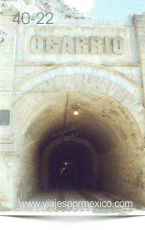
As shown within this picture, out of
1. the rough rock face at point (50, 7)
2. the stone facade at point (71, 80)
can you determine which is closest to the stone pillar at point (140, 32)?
the stone facade at point (71, 80)

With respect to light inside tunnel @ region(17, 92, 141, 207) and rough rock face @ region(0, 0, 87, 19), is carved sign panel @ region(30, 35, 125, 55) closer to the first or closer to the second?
light inside tunnel @ region(17, 92, 141, 207)

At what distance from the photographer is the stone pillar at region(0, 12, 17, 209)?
6289 mm

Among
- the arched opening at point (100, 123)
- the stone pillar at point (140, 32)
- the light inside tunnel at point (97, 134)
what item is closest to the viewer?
the arched opening at point (100, 123)

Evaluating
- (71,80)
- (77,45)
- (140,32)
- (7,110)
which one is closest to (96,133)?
(71,80)

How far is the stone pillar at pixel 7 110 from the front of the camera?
629 centimetres

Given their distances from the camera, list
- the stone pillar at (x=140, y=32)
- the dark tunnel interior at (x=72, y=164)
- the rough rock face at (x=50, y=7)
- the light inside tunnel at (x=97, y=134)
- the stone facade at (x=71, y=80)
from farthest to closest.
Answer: the rough rock face at (x=50, y=7), the dark tunnel interior at (x=72, y=164), the light inside tunnel at (x=97, y=134), the stone pillar at (x=140, y=32), the stone facade at (x=71, y=80)

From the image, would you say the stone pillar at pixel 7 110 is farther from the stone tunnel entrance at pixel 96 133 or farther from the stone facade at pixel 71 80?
the stone tunnel entrance at pixel 96 133

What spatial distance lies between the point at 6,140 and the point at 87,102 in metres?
3.42

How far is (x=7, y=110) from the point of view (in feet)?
22.6

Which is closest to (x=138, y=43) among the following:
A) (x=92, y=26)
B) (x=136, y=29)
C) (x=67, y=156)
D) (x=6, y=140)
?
(x=136, y=29)

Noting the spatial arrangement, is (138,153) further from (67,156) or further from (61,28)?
(67,156)

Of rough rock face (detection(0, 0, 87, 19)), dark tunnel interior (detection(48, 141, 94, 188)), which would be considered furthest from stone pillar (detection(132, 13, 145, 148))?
rough rock face (detection(0, 0, 87, 19))

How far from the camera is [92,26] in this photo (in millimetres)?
7965

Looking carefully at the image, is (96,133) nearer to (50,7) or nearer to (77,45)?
(77,45)
